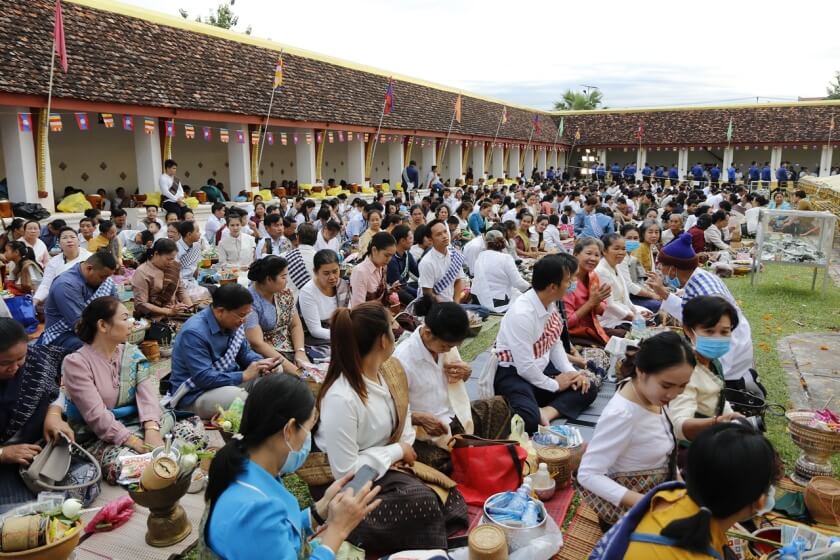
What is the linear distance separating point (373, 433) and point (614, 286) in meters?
A: 4.30

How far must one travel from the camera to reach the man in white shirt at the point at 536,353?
4.54m

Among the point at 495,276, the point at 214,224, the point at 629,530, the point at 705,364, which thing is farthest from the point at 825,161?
the point at 629,530

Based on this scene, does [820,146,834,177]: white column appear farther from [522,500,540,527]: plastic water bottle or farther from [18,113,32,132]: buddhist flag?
[522,500,540,527]: plastic water bottle

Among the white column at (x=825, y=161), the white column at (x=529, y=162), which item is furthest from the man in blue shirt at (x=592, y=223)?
the white column at (x=825, y=161)

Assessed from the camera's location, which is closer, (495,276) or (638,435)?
(638,435)

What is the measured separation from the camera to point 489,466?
11.9 ft

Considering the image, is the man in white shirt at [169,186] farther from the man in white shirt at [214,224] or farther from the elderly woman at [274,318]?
the elderly woman at [274,318]

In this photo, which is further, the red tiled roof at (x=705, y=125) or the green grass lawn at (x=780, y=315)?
the red tiled roof at (x=705, y=125)

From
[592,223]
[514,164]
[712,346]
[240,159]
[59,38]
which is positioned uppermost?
[59,38]

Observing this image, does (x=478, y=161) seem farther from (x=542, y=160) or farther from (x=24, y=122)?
(x=24, y=122)

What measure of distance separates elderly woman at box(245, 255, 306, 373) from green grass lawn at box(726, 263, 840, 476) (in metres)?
3.88

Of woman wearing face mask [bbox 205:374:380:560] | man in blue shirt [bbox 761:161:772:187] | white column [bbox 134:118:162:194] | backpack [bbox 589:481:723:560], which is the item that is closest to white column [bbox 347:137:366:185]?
white column [bbox 134:118:162:194]

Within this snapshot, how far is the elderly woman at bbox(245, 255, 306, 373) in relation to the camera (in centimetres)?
520

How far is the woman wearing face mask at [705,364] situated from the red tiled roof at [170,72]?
10778 millimetres
